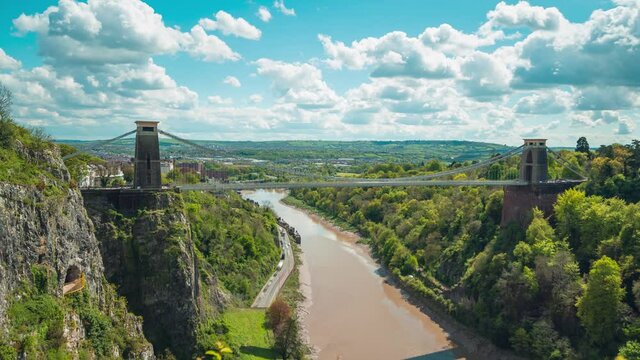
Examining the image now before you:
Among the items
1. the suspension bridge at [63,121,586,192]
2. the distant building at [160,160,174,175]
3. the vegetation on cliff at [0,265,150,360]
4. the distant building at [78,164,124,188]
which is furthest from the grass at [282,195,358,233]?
the vegetation on cliff at [0,265,150,360]

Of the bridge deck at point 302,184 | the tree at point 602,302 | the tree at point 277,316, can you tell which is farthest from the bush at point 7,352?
the tree at point 602,302

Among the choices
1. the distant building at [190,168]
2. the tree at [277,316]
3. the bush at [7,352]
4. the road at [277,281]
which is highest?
the distant building at [190,168]

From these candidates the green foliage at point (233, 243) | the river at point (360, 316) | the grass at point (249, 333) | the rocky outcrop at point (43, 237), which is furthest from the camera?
the green foliage at point (233, 243)

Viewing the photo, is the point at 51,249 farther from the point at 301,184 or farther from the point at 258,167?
the point at 258,167

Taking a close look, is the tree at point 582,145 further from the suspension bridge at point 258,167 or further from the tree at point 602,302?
the tree at point 602,302

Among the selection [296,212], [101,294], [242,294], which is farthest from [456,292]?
[296,212]

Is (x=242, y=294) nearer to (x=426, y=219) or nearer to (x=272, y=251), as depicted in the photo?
(x=272, y=251)
